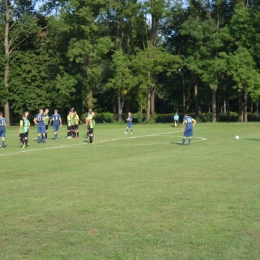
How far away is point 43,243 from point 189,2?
6276 cm

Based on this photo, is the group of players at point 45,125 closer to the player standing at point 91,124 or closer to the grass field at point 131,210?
the player standing at point 91,124

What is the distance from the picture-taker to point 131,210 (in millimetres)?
9242

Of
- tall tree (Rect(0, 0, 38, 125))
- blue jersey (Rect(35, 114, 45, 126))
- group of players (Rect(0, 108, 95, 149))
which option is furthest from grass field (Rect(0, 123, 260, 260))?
tall tree (Rect(0, 0, 38, 125))

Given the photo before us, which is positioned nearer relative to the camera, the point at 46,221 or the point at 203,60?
the point at 46,221

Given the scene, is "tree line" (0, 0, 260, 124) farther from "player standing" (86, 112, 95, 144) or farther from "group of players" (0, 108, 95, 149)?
"player standing" (86, 112, 95, 144)

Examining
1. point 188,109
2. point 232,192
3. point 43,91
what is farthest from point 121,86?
point 232,192

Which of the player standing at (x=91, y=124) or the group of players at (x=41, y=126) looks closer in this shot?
the group of players at (x=41, y=126)

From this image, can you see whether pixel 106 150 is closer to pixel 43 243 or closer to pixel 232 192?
pixel 232 192

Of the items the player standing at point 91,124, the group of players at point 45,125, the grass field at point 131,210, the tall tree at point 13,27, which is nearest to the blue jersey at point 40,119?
the group of players at point 45,125

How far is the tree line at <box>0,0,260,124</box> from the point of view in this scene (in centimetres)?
6162

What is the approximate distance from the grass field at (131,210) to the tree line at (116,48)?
154 feet

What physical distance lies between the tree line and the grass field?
4708 cm

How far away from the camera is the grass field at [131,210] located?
6.79 meters

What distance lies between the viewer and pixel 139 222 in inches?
325
